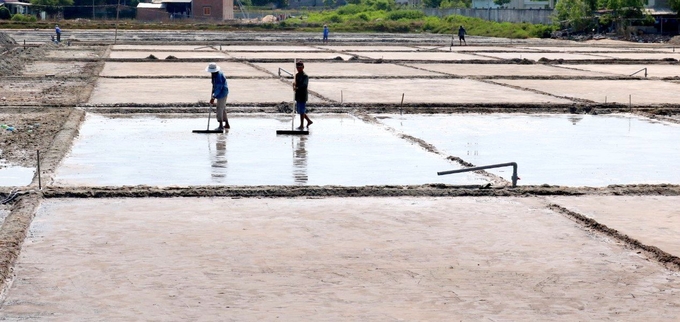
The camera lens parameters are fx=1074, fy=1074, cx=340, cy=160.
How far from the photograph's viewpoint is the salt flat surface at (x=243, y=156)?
13.6 m

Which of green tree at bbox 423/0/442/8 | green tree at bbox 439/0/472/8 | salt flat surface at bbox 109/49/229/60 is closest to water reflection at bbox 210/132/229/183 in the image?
salt flat surface at bbox 109/49/229/60

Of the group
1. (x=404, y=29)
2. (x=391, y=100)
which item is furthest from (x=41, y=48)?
(x=404, y=29)

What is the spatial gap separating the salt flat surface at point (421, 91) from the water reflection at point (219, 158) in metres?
7.24

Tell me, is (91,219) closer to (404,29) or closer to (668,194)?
(668,194)

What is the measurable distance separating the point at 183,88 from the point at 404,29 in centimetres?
7068

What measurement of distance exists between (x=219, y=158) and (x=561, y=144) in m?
5.66

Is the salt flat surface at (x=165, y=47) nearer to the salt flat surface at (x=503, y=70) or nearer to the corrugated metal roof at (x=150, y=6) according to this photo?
the salt flat surface at (x=503, y=70)

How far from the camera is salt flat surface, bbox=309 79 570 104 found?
24.8 m

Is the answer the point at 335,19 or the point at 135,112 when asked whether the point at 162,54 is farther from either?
the point at 335,19

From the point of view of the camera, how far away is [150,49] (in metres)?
50.7

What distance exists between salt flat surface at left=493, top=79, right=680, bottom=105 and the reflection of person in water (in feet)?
31.7

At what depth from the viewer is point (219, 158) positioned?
15.3 m

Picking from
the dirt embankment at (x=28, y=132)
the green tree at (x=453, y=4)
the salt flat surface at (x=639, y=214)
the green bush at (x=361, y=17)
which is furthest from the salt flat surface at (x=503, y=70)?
the green tree at (x=453, y=4)

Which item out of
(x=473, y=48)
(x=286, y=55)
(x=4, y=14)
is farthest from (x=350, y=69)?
(x=4, y=14)
